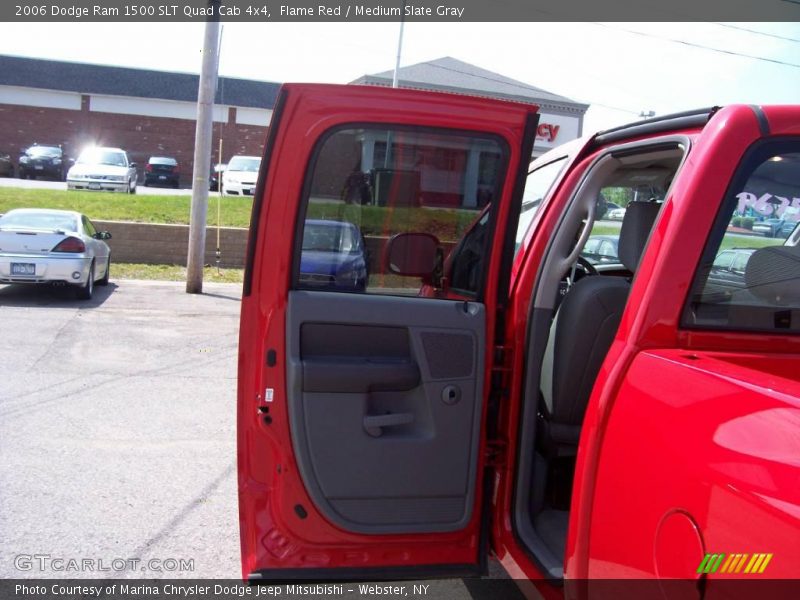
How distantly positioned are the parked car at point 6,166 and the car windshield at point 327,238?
36.8m

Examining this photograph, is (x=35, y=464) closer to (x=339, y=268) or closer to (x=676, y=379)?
(x=339, y=268)

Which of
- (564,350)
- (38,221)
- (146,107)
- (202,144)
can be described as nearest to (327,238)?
(564,350)

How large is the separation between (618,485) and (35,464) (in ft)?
14.4

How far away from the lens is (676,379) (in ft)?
6.84

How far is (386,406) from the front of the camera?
299cm

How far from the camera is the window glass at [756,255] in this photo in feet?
7.80

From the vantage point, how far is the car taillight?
1170cm

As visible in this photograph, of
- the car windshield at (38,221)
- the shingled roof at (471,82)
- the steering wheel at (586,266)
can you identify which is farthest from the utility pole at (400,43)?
the steering wheel at (586,266)

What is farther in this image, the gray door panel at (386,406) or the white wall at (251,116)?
the white wall at (251,116)

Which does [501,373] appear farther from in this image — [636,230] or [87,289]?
[87,289]

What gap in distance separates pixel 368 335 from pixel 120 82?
140ft

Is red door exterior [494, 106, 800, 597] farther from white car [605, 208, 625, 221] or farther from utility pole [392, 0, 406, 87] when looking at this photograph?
utility pole [392, 0, 406, 87]

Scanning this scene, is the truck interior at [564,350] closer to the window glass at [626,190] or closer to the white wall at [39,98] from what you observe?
the window glass at [626,190]

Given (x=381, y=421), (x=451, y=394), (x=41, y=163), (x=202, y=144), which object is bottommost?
(x=381, y=421)
